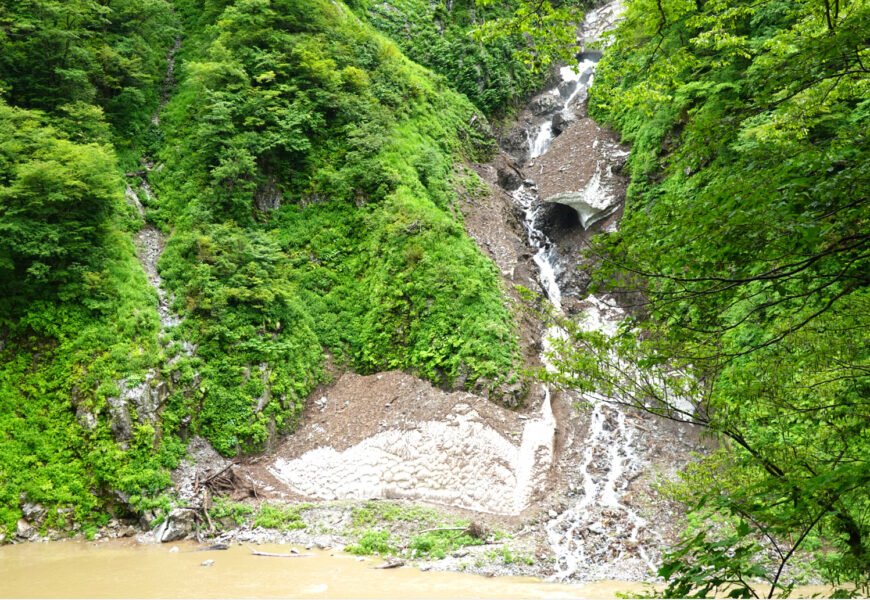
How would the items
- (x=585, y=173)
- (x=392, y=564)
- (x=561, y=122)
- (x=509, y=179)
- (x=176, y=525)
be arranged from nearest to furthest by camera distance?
(x=392, y=564), (x=176, y=525), (x=585, y=173), (x=509, y=179), (x=561, y=122)

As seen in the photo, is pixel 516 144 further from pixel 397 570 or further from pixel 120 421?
pixel 397 570

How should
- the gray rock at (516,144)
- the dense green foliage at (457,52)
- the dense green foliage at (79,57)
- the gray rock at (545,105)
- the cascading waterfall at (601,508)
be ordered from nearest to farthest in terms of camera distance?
the cascading waterfall at (601,508) → the dense green foliage at (79,57) → the gray rock at (516,144) → the dense green foliage at (457,52) → the gray rock at (545,105)

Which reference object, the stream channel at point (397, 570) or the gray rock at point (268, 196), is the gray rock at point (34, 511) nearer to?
the stream channel at point (397, 570)

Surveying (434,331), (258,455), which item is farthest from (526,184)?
(258,455)

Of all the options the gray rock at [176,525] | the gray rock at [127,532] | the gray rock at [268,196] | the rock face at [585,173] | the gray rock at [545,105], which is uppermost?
the gray rock at [545,105]

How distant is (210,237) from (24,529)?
26.9 feet

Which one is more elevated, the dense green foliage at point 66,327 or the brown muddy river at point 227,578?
the dense green foliage at point 66,327

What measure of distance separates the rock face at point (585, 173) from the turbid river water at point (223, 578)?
14525 mm

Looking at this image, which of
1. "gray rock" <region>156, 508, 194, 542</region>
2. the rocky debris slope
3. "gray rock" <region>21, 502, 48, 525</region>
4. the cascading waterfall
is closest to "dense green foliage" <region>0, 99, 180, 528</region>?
"gray rock" <region>21, 502, 48, 525</region>

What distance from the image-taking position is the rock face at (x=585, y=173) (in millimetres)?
18844

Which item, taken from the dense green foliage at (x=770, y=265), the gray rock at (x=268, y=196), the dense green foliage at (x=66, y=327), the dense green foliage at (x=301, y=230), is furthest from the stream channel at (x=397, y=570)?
the gray rock at (x=268, y=196)

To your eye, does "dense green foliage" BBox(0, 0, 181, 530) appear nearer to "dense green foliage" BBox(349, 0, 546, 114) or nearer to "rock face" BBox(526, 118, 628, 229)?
"rock face" BBox(526, 118, 628, 229)

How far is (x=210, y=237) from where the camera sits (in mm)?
13930

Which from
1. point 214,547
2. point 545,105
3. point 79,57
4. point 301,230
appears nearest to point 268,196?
point 301,230
